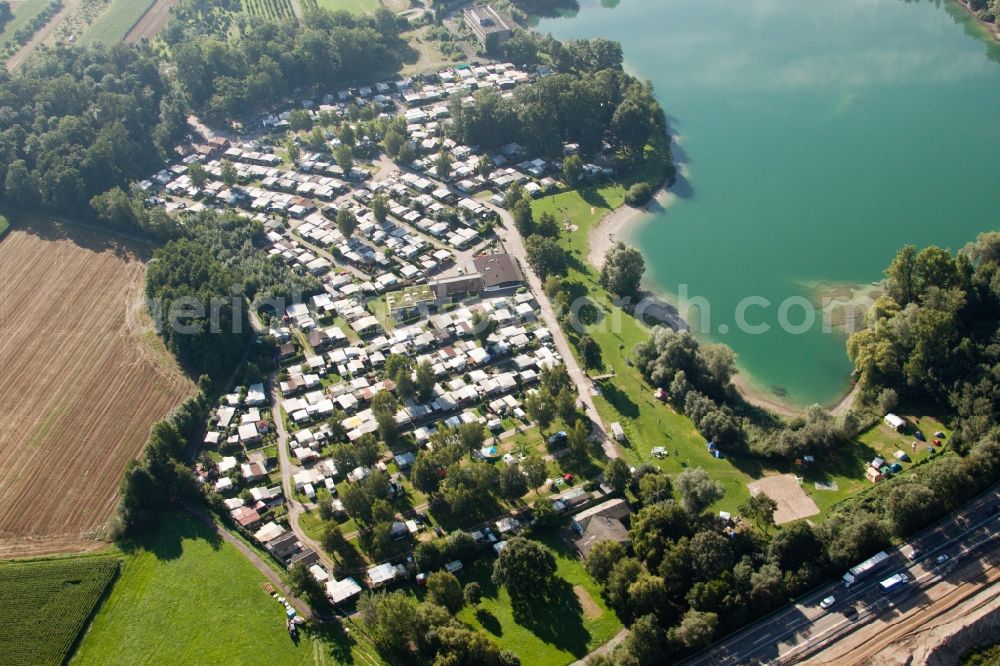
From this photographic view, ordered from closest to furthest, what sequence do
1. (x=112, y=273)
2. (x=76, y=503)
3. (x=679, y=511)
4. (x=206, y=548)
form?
(x=679, y=511), (x=206, y=548), (x=76, y=503), (x=112, y=273)

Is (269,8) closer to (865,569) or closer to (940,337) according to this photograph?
(940,337)

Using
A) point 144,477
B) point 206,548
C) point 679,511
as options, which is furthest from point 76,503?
point 679,511

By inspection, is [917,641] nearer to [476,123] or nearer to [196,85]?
[476,123]

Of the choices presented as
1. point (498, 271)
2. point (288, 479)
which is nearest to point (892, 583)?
point (288, 479)

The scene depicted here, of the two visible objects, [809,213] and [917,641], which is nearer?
[917,641]

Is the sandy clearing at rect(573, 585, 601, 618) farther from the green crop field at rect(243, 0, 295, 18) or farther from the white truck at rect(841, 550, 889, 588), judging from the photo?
the green crop field at rect(243, 0, 295, 18)

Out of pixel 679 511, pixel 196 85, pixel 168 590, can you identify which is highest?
pixel 196 85

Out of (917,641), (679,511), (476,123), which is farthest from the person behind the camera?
(476,123)
